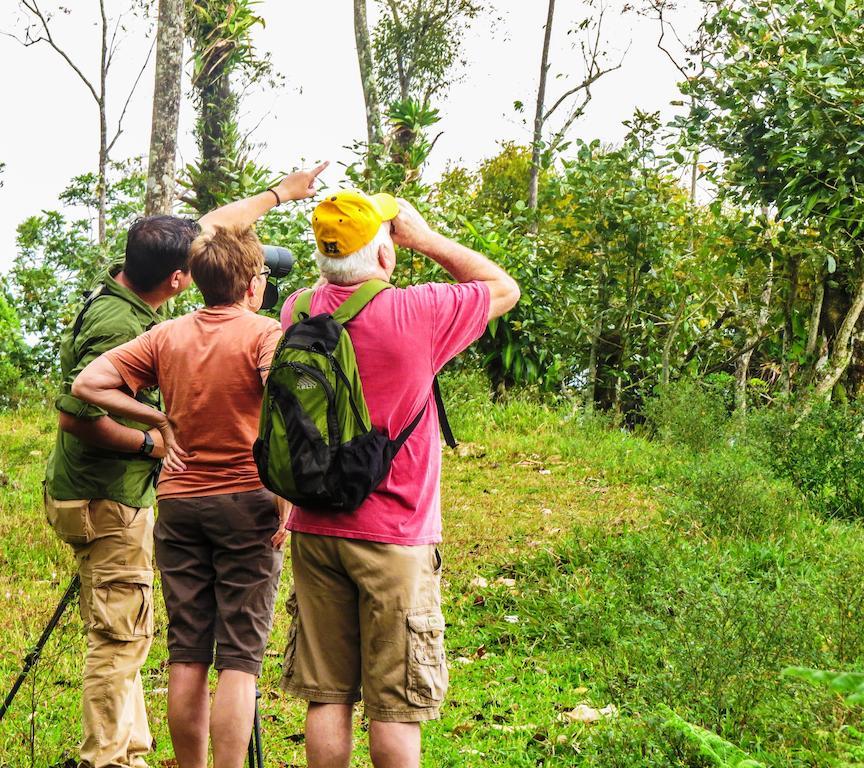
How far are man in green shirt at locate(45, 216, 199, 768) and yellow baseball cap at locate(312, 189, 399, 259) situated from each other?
92 cm

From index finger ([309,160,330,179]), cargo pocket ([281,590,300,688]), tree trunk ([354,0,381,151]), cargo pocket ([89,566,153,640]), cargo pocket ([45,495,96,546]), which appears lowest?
cargo pocket ([89,566,153,640])

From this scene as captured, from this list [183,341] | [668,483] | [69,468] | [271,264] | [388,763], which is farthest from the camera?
[668,483]

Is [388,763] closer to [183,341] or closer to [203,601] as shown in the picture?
[203,601]

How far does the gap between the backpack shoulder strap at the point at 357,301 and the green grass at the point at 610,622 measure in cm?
→ 160

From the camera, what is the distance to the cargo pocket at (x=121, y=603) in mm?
3436

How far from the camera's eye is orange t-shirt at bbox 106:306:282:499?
3.15 m

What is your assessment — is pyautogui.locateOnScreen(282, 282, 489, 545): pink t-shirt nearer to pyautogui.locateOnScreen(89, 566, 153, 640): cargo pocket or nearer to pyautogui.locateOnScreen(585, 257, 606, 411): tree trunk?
pyautogui.locateOnScreen(89, 566, 153, 640): cargo pocket

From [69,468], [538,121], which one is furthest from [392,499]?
[538,121]

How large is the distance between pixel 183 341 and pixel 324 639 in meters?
1.06

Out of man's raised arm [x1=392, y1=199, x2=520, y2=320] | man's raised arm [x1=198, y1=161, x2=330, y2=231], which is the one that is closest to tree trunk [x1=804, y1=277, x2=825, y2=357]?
man's raised arm [x1=198, y1=161, x2=330, y2=231]

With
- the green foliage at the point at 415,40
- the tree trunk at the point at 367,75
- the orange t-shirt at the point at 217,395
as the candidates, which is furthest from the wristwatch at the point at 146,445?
the green foliage at the point at 415,40

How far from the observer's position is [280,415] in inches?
108

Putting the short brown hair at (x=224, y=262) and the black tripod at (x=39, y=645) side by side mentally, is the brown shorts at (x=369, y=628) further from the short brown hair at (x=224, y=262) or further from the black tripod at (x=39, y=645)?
the black tripod at (x=39, y=645)

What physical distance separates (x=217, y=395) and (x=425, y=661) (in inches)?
41.6
